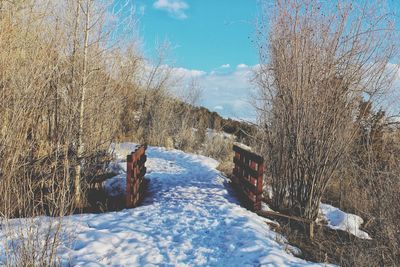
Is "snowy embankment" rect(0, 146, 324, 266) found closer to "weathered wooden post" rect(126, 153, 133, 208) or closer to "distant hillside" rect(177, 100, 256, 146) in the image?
"weathered wooden post" rect(126, 153, 133, 208)

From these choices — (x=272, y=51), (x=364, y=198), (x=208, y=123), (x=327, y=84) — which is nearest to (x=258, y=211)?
(x=364, y=198)

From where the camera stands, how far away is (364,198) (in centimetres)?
503

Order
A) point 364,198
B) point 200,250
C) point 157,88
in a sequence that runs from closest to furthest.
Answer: point 200,250 → point 364,198 → point 157,88

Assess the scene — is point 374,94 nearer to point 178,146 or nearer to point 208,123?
point 178,146

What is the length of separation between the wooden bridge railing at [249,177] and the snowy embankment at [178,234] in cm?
25

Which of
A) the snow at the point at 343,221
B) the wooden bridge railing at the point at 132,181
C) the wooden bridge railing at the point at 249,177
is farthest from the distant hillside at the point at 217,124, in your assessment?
the wooden bridge railing at the point at 132,181

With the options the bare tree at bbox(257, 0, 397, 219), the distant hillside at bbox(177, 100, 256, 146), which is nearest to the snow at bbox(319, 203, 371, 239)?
the bare tree at bbox(257, 0, 397, 219)

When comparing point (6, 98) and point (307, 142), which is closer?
point (6, 98)

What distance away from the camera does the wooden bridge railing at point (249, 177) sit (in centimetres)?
634

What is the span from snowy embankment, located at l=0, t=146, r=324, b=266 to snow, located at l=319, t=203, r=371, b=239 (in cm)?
170

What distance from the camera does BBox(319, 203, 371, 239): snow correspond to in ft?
20.7

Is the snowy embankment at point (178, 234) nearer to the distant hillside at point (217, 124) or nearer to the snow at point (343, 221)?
the snow at point (343, 221)

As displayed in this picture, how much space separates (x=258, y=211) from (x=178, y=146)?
1000cm

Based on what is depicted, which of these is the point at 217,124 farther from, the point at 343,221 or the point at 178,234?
the point at 178,234
